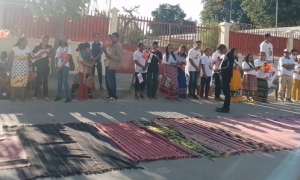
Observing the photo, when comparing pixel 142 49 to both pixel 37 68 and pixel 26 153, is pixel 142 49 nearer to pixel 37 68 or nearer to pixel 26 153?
pixel 37 68

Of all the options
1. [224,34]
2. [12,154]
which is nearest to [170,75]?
[12,154]

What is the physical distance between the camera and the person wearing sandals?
13.2 metres

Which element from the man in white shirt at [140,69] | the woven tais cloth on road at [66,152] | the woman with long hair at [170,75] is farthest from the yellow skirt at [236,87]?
the woven tais cloth on road at [66,152]

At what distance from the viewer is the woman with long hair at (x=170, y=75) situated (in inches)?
486

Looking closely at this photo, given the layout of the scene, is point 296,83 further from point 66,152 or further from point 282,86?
point 66,152

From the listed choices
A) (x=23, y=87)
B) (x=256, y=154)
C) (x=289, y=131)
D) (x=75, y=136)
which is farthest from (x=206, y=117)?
(x=23, y=87)

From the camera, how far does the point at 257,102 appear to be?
43.7ft

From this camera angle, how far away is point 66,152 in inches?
237

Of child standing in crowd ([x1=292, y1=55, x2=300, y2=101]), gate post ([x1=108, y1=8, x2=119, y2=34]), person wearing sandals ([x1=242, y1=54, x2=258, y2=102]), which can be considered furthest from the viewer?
gate post ([x1=108, y1=8, x2=119, y2=34])

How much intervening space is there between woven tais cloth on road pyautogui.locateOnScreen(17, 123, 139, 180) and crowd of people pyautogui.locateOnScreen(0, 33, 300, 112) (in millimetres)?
3187

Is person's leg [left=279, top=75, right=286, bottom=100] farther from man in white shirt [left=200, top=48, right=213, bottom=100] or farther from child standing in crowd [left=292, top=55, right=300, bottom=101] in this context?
man in white shirt [left=200, top=48, right=213, bottom=100]

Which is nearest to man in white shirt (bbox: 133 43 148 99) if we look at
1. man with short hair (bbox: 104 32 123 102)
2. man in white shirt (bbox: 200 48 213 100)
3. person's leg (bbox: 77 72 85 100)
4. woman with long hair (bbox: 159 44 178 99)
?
woman with long hair (bbox: 159 44 178 99)

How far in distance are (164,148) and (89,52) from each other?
5.50m

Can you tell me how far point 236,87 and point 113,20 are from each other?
19.2ft
